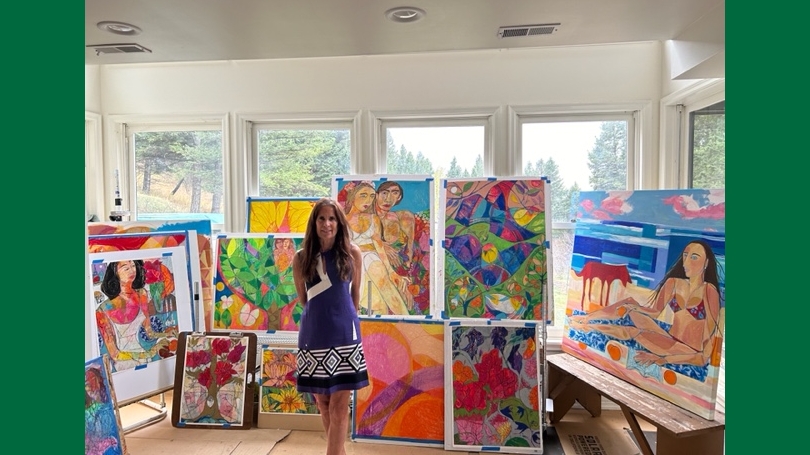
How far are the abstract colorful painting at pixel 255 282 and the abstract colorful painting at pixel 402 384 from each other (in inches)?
26.4

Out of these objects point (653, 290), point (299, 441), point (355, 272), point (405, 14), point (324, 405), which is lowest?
point (299, 441)

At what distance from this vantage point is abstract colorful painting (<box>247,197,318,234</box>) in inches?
137

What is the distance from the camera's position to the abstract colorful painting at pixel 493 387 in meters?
2.86

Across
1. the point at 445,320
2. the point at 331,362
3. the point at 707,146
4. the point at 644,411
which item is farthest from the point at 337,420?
the point at 707,146

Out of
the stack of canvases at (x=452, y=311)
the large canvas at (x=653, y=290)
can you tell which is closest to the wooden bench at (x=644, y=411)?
the large canvas at (x=653, y=290)

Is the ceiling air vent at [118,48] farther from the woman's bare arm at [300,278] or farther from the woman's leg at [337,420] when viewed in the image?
the woman's leg at [337,420]

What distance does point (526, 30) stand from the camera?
2.52m

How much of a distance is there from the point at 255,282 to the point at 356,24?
1864mm

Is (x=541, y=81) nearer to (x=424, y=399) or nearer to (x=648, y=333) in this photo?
(x=648, y=333)

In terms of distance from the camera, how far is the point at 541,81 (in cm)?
344

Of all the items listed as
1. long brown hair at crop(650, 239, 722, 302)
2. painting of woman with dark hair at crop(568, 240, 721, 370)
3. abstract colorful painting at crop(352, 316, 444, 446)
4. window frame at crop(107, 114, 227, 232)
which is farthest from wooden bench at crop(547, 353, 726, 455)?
window frame at crop(107, 114, 227, 232)

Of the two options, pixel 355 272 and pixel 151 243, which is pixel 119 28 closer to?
pixel 151 243

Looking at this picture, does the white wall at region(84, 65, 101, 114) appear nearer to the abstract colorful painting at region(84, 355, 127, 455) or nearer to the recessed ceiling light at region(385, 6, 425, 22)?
the abstract colorful painting at region(84, 355, 127, 455)

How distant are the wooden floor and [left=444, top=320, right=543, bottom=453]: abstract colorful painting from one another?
172mm
